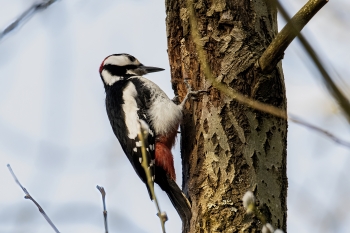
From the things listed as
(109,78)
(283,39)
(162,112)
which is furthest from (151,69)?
(283,39)

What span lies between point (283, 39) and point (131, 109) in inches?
60.5

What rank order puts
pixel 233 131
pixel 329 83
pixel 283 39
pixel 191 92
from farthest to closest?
pixel 191 92, pixel 233 131, pixel 283 39, pixel 329 83

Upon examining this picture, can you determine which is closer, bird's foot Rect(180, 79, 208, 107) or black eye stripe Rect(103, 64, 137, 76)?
bird's foot Rect(180, 79, 208, 107)

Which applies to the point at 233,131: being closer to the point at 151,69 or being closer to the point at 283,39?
the point at 283,39

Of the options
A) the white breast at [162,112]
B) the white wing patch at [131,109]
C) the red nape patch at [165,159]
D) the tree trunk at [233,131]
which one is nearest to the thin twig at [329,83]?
the tree trunk at [233,131]

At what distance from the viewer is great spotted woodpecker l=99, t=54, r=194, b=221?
3.34 m

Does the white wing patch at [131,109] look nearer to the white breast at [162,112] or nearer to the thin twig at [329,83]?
the white breast at [162,112]

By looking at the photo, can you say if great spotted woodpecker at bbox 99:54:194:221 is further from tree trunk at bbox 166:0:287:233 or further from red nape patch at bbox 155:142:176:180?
tree trunk at bbox 166:0:287:233

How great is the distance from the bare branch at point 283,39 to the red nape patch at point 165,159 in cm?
99

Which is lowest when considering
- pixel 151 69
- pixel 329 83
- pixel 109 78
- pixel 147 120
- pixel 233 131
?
pixel 329 83

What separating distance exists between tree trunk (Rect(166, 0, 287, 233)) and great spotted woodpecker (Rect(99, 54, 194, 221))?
0.76 ft

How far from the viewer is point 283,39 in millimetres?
2416

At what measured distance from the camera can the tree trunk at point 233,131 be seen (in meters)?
2.67

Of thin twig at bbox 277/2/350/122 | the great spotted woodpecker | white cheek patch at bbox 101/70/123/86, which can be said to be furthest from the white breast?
thin twig at bbox 277/2/350/122
